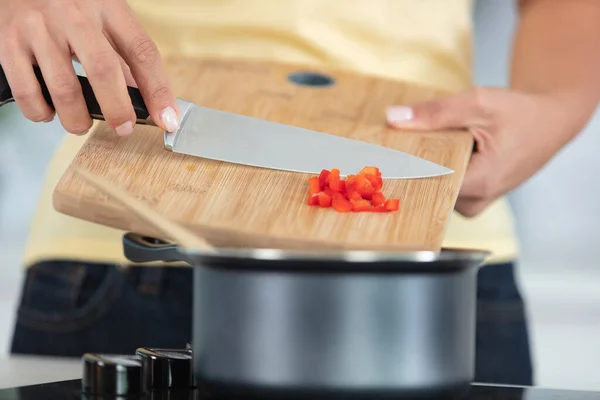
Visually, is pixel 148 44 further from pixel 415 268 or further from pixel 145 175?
pixel 415 268

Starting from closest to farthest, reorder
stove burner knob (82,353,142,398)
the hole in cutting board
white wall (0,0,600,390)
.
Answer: stove burner knob (82,353,142,398) → the hole in cutting board → white wall (0,0,600,390)

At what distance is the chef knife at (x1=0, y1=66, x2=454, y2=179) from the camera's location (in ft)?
2.66

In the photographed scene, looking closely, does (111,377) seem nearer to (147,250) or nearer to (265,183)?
(147,250)

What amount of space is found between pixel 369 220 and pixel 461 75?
534 mm

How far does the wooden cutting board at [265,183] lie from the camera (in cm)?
70

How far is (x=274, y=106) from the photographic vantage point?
99cm

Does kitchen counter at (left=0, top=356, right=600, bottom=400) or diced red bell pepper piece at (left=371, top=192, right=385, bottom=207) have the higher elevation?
diced red bell pepper piece at (left=371, top=192, right=385, bottom=207)

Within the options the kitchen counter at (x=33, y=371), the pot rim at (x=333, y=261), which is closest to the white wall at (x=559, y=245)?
the kitchen counter at (x=33, y=371)

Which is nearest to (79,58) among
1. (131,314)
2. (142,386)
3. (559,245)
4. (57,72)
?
(57,72)

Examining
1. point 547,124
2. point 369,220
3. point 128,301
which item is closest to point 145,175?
point 369,220

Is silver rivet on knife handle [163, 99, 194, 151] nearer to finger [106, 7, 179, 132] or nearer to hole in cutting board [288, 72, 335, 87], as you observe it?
finger [106, 7, 179, 132]

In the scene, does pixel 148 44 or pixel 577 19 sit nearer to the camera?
pixel 148 44

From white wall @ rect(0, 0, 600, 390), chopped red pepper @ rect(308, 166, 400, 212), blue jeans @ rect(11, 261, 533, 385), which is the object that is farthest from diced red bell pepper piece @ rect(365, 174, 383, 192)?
white wall @ rect(0, 0, 600, 390)

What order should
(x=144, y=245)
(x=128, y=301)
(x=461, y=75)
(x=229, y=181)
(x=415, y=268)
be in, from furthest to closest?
(x=461, y=75) → (x=128, y=301) → (x=229, y=181) → (x=144, y=245) → (x=415, y=268)
